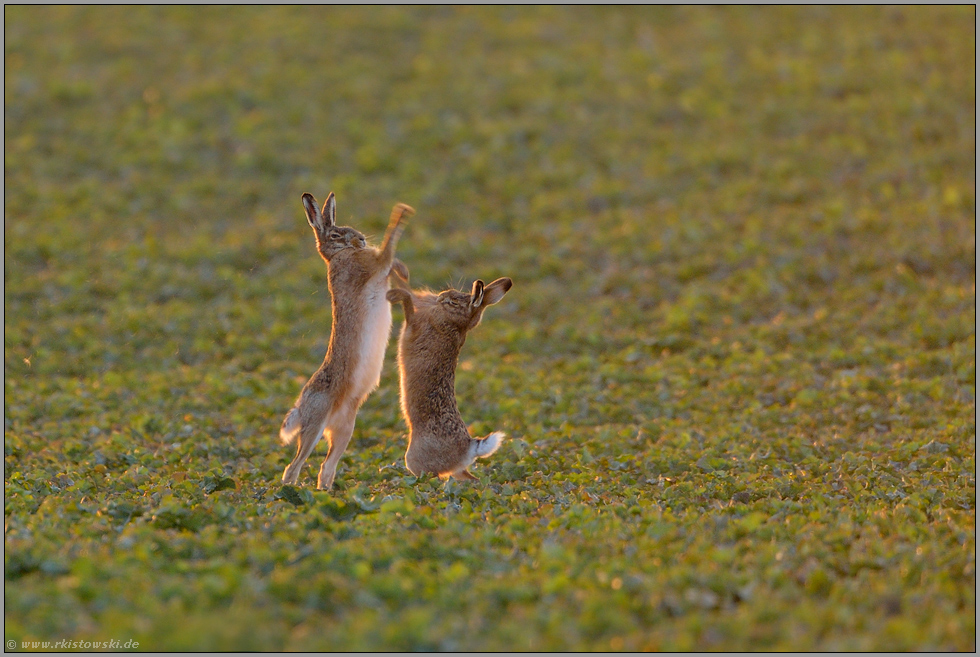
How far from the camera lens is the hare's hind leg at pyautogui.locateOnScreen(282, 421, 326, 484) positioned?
8555 millimetres

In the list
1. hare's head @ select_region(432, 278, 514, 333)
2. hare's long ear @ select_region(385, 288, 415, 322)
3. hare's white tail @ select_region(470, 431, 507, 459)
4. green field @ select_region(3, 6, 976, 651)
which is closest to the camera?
green field @ select_region(3, 6, 976, 651)

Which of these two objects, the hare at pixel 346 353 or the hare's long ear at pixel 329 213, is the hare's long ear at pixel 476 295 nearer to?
the hare at pixel 346 353

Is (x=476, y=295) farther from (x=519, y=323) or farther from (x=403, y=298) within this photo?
(x=519, y=323)

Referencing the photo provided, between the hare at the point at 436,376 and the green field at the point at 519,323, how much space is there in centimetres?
27

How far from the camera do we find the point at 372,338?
357 inches

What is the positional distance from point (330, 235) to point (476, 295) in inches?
60.0

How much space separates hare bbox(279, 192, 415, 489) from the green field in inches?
19.6

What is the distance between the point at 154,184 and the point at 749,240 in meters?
10.3

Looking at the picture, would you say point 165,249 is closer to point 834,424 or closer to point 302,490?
point 302,490

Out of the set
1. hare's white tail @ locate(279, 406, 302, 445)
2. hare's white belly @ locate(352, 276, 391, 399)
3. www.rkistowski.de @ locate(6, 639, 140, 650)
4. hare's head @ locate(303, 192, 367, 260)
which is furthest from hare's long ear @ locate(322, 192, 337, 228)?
www.rkistowski.de @ locate(6, 639, 140, 650)

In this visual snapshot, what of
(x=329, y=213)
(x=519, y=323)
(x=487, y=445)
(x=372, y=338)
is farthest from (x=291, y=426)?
(x=519, y=323)

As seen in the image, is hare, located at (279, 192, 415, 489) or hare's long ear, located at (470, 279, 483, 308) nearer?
hare, located at (279, 192, 415, 489)

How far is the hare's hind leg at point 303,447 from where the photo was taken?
28.1 feet

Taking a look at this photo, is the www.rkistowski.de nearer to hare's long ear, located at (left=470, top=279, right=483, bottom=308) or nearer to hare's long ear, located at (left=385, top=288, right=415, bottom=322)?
hare's long ear, located at (left=385, top=288, right=415, bottom=322)
